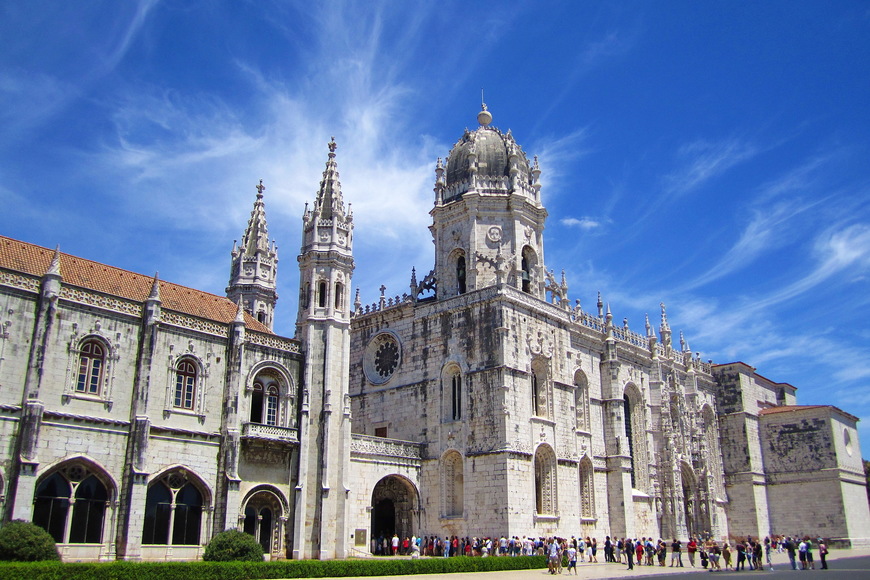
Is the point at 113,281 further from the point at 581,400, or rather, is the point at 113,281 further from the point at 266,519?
the point at 581,400

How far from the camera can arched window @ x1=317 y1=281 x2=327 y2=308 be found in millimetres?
34469

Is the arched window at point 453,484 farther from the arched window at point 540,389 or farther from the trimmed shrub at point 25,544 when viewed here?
the trimmed shrub at point 25,544

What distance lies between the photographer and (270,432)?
30750mm

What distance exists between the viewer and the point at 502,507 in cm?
3500

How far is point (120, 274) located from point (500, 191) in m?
20.9

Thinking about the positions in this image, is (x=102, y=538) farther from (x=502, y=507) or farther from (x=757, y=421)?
(x=757, y=421)

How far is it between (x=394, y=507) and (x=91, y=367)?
57.4 ft

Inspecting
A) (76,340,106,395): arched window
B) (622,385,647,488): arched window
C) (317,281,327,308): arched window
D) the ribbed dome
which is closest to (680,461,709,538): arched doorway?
(622,385,647,488): arched window

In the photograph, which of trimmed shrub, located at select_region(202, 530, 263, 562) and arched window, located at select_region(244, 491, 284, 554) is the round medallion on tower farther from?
trimmed shrub, located at select_region(202, 530, 263, 562)

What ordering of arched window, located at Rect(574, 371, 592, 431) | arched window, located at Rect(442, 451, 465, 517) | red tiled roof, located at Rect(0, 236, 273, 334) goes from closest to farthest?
red tiled roof, located at Rect(0, 236, 273, 334)
arched window, located at Rect(442, 451, 465, 517)
arched window, located at Rect(574, 371, 592, 431)

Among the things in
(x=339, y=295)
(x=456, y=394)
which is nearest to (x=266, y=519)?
(x=339, y=295)

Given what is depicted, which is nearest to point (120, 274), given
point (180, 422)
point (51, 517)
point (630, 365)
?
point (180, 422)

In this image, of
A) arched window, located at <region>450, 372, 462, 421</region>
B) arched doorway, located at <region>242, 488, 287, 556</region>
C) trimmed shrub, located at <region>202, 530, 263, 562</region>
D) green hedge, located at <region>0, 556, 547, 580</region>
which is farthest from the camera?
arched window, located at <region>450, 372, 462, 421</region>

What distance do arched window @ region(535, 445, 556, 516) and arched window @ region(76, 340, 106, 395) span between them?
2122 cm
